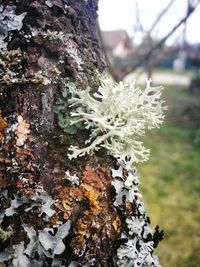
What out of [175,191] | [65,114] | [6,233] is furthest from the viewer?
[175,191]

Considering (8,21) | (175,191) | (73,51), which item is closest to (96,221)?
(73,51)

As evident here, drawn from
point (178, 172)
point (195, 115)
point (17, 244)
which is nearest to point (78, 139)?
point (17, 244)

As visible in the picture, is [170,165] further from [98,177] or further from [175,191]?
[98,177]

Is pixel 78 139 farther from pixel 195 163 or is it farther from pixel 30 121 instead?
pixel 195 163

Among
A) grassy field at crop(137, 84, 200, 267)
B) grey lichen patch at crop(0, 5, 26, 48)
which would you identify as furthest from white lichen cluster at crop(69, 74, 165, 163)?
grassy field at crop(137, 84, 200, 267)

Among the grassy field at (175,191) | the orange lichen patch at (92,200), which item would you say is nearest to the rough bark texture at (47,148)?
the orange lichen patch at (92,200)

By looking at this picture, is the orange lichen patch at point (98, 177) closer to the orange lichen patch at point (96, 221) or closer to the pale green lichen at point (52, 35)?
the orange lichen patch at point (96, 221)

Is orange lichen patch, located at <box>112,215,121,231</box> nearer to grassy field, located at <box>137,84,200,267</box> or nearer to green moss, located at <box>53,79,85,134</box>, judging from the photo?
green moss, located at <box>53,79,85,134</box>
